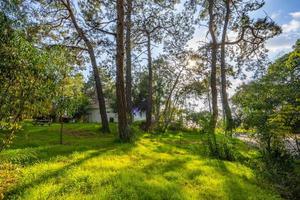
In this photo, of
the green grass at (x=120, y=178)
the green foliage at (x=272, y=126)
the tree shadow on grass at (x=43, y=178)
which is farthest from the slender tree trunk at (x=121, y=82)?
the green foliage at (x=272, y=126)

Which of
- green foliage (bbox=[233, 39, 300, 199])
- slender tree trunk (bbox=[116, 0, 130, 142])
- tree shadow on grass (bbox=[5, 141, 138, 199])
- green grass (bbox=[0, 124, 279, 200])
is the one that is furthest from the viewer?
slender tree trunk (bbox=[116, 0, 130, 142])

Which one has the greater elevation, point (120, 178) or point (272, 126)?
point (272, 126)

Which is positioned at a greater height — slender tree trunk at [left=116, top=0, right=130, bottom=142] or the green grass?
slender tree trunk at [left=116, top=0, right=130, bottom=142]

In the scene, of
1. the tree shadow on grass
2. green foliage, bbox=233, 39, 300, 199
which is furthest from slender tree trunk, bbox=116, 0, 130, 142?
green foliage, bbox=233, 39, 300, 199

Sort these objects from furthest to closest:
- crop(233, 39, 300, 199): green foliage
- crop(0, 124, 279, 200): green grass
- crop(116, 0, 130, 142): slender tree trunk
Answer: crop(116, 0, 130, 142): slender tree trunk, crop(233, 39, 300, 199): green foliage, crop(0, 124, 279, 200): green grass

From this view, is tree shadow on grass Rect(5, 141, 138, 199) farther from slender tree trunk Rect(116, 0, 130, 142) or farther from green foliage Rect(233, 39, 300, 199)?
green foliage Rect(233, 39, 300, 199)

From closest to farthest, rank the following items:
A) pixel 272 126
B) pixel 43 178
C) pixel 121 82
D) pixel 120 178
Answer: pixel 43 178 < pixel 120 178 < pixel 272 126 < pixel 121 82

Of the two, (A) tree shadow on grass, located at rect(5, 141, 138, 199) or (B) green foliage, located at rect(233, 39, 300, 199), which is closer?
(A) tree shadow on grass, located at rect(5, 141, 138, 199)

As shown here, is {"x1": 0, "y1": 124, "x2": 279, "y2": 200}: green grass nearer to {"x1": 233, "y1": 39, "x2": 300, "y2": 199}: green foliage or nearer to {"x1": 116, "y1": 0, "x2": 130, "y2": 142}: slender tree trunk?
{"x1": 233, "y1": 39, "x2": 300, "y2": 199}: green foliage

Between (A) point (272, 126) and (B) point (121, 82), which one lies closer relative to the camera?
(A) point (272, 126)

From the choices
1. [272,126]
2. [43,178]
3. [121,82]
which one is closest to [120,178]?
[43,178]

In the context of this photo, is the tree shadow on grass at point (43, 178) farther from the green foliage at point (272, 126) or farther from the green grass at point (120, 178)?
the green foliage at point (272, 126)

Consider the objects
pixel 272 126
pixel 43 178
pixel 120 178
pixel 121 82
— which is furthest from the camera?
pixel 121 82

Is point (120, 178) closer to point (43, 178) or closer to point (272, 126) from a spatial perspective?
point (43, 178)
